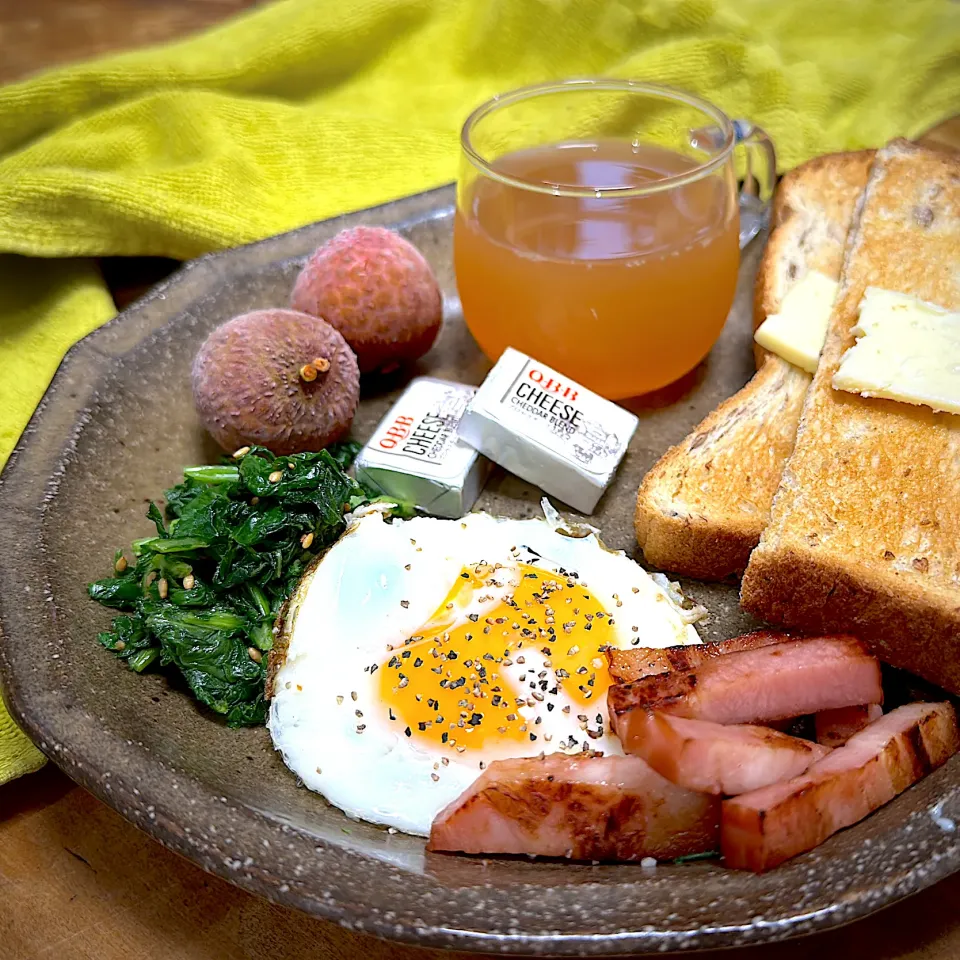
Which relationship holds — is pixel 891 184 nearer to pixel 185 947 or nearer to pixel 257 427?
pixel 257 427

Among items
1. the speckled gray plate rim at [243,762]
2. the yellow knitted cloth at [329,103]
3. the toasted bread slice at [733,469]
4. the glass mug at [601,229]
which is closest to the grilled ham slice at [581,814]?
the speckled gray plate rim at [243,762]

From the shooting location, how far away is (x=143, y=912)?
1.98 metres

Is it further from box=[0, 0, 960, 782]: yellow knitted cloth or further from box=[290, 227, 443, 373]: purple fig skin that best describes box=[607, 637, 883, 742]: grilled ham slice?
box=[0, 0, 960, 782]: yellow knitted cloth

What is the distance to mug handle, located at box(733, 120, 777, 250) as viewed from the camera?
3.31m

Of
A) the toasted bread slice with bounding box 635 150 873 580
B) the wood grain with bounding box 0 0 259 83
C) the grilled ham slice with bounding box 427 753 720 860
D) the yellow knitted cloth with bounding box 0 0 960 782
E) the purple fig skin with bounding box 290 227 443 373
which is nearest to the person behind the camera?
the grilled ham slice with bounding box 427 753 720 860

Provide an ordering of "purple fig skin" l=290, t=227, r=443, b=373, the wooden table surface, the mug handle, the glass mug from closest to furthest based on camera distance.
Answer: the wooden table surface → the glass mug → "purple fig skin" l=290, t=227, r=443, b=373 → the mug handle

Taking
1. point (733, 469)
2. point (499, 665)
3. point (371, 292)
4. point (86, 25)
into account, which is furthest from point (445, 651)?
point (86, 25)

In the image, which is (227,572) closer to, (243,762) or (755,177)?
(243,762)

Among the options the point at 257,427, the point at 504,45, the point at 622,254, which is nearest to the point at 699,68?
the point at 504,45

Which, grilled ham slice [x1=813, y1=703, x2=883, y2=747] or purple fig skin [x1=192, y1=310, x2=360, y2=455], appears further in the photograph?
purple fig skin [x1=192, y1=310, x2=360, y2=455]

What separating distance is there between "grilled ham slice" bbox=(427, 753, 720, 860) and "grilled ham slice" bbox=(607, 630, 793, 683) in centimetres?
26

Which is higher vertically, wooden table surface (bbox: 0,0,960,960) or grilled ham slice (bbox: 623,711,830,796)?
grilled ham slice (bbox: 623,711,830,796)

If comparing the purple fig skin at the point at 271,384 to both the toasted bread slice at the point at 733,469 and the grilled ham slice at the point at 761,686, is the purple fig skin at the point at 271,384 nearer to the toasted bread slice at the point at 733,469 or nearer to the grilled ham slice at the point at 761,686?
the toasted bread slice at the point at 733,469

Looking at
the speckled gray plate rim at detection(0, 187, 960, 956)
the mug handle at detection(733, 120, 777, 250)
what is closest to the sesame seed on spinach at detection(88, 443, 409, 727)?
the speckled gray plate rim at detection(0, 187, 960, 956)
